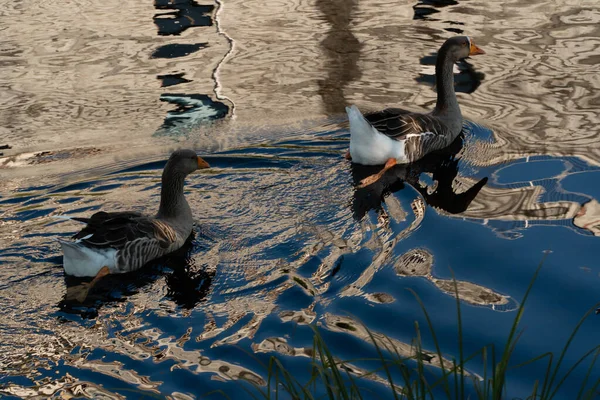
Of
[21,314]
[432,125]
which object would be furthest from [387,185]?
[21,314]

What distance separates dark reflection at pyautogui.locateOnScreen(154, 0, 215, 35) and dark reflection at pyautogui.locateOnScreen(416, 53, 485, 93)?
4.50m

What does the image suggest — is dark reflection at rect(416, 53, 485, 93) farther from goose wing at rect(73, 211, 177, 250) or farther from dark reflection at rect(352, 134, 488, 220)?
goose wing at rect(73, 211, 177, 250)

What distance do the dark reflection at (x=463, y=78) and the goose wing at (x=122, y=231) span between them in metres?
5.76

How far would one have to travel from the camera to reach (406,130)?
9.48 m

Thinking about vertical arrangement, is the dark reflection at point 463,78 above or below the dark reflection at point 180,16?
above

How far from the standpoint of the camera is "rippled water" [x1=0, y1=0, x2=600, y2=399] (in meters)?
5.88

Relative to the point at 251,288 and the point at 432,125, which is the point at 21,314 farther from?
the point at 432,125

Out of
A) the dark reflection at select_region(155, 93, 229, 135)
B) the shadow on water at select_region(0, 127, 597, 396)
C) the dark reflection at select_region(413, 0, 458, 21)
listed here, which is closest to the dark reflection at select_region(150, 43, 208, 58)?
the dark reflection at select_region(155, 93, 229, 135)

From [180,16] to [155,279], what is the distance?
934 cm

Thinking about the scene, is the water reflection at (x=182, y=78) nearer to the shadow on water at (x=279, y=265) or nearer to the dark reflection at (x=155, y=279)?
the shadow on water at (x=279, y=265)

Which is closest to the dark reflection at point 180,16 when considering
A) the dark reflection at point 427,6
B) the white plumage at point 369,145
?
the dark reflection at point 427,6

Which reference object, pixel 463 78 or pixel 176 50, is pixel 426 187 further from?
pixel 176 50

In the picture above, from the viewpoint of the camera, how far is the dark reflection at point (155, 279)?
6.57m

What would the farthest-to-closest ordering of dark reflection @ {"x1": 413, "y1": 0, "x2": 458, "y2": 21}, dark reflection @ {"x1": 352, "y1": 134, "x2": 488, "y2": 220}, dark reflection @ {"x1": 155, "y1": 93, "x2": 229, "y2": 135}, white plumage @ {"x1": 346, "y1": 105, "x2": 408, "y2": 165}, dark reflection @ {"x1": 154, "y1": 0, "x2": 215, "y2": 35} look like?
dark reflection @ {"x1": 413, "y1": 0, "x2": 458, "y2": 21}, dark reflection @ {"x1": 154, "y1": 0, "x2": 215, "y2": 35}, dark reflection @ {"x1": 155, "y1": 93, "x2": 229, "y2": 135}, white plumage @ {"x1": 346, "y1": 105, "x2": 408, "y2": 165}, dark reflection @ {"x1": 352, "y1": 134, "x2": 488, "y2": 220}
